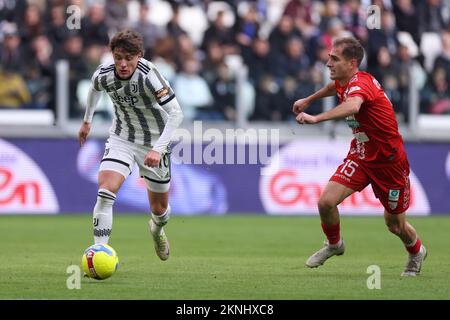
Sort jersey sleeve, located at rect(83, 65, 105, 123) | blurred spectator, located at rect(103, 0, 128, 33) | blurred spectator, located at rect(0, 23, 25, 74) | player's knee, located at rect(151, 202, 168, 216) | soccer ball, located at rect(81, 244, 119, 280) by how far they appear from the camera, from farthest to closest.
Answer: blurred spectator, located at rect(103, 0, 128, 33) → blurred spectator, located at rect(0, 23, 25, 74) → player's knee, located at rect(151, 202, 168, 216) → jersey sleeve, located at rect(83, 65, 105, 123) → soccer ball, located at rect(81, 244, 119, 280)

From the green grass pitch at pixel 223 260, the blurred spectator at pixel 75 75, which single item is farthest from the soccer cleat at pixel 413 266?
the blurred spectator at pixel 75 75

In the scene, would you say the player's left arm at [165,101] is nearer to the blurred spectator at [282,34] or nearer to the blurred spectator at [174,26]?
the blurred spectator at [174,26]

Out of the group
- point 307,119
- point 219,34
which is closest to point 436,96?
point 219,34

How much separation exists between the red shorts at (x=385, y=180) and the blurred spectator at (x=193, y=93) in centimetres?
780

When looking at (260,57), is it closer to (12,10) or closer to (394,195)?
(12,10)

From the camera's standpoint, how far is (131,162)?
10.3 metres

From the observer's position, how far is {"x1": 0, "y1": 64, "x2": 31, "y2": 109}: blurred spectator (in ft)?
57.5

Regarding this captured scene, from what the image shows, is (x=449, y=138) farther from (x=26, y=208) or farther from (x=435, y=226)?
(x=26, y=208)

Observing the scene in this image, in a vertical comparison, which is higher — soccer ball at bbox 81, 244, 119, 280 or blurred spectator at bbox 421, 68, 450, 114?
blurred spectator at bbox 421, 68, 450, 114

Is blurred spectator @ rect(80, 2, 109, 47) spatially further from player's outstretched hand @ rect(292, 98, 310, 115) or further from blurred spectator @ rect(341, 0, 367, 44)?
player's outstretched hand @ rect(292, 98, 310, 115)

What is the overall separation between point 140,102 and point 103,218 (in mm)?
1256

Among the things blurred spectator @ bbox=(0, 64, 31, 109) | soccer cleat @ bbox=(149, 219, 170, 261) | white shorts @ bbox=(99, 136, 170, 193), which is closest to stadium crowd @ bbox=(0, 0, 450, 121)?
blurred spectator @ bbox=(0, 64, 31, 109)

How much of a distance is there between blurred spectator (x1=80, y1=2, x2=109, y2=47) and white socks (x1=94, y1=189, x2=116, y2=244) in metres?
8.73

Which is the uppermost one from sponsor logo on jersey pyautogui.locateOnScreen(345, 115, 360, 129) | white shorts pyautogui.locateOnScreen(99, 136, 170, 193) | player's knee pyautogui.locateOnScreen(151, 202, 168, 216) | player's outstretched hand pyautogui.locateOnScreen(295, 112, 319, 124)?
sponsor logo on jersey pyautogui.locateOnScreen(345, 115, 360, 129)
